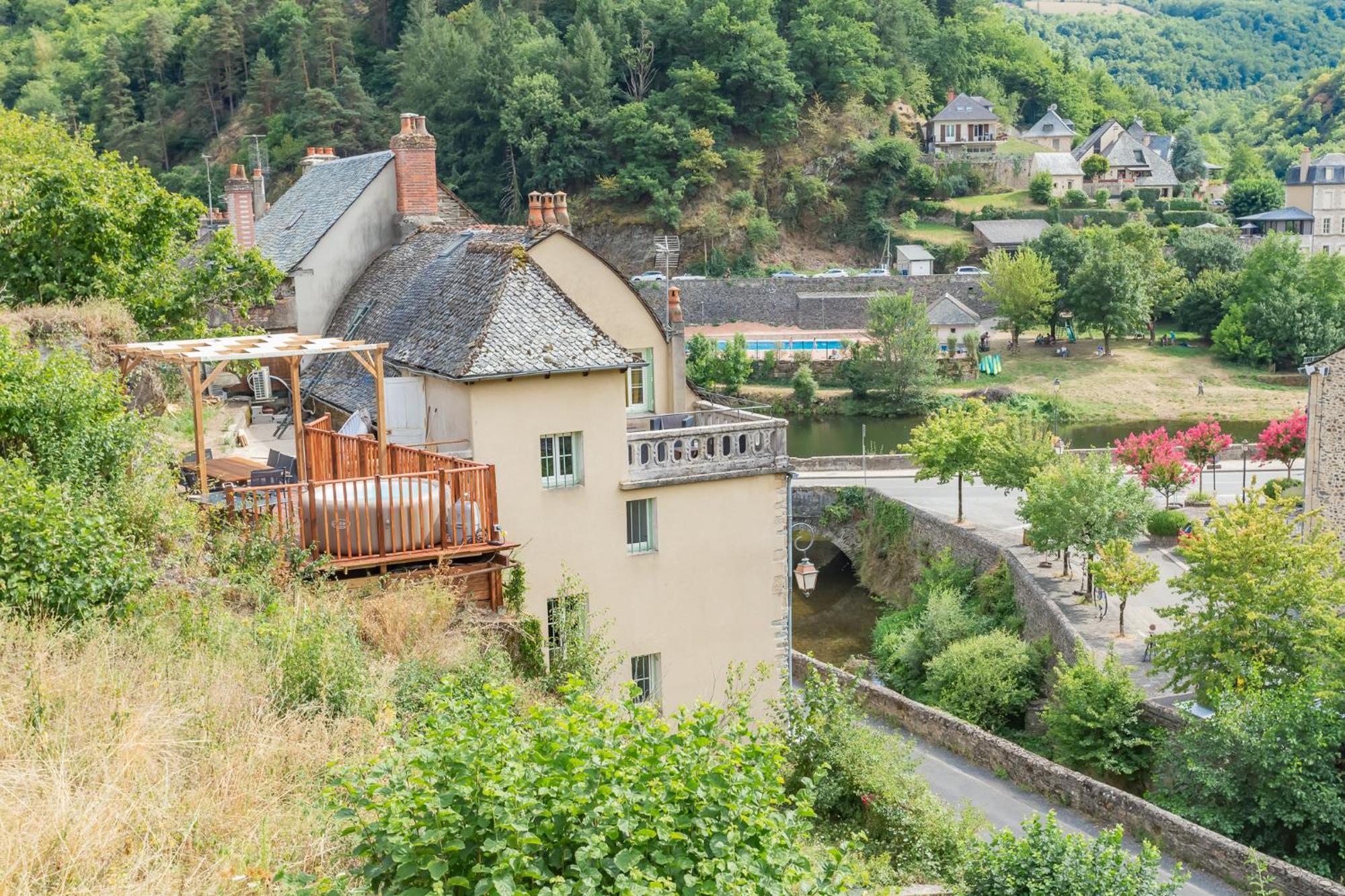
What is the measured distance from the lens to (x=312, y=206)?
23344 mm

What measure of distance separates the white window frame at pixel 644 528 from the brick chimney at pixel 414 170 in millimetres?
9359

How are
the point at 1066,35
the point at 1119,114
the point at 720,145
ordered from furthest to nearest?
the point at 1066,35
the point at 1119,114
the point at 720,145

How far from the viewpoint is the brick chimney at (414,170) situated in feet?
71.2

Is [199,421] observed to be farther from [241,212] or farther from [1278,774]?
[241,212]

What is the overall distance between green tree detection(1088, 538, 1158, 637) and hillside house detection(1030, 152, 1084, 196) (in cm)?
6136

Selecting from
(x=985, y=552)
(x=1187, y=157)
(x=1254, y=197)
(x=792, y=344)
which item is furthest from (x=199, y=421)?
(x=1187, y=157)

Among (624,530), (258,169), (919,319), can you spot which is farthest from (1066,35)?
(624,530)

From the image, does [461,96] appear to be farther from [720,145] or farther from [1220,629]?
[1220,629]

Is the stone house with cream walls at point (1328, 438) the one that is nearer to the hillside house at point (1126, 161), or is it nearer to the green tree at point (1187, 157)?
the hillside house at point (1126, 161)

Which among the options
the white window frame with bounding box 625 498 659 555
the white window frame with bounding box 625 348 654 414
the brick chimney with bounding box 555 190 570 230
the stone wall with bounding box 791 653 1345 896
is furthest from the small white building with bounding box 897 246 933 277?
the white window frame with bounding box 625 498 659 555

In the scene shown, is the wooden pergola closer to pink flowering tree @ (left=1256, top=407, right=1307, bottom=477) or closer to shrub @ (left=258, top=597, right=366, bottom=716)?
shrub @ (left=258, top=597, right=366, bottom=716)

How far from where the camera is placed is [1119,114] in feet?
334

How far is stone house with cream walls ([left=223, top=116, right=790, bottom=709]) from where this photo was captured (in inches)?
539

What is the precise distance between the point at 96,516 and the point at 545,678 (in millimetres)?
4411
